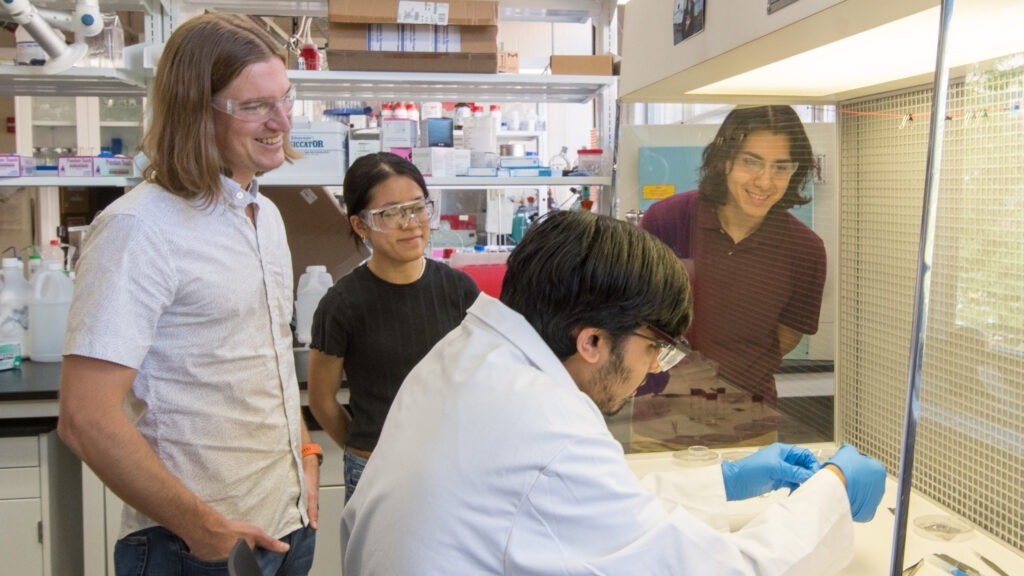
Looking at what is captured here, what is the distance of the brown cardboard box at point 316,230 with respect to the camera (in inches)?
122

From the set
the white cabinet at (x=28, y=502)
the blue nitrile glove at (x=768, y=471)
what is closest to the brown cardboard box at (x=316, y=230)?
the white cabinet at (x=28, y=502)

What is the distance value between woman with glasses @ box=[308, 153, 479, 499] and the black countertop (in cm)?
86

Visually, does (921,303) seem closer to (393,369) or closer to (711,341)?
(711,341)

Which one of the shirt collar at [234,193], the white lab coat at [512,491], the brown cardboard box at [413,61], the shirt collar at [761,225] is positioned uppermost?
the brown cardboard box at [413,61]

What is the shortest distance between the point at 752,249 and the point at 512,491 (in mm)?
936

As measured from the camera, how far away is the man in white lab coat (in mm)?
871

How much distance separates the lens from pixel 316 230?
312 cm

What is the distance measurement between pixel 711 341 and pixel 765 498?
0.37 m

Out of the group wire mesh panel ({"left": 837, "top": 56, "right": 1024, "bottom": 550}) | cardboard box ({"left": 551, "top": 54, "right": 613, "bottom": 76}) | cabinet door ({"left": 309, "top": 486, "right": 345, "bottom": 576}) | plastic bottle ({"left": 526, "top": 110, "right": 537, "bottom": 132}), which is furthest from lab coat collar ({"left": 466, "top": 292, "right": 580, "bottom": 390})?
A: plastic bottle ({"left": 526, "top": 110, "right": 537, "bottom": 132})

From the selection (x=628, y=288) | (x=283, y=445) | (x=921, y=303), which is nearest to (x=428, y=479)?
(x=628, y=288)

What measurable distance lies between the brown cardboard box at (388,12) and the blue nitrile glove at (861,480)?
6.54ft

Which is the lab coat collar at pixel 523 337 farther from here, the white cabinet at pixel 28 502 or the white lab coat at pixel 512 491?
the white cabinet at pixel 28 502

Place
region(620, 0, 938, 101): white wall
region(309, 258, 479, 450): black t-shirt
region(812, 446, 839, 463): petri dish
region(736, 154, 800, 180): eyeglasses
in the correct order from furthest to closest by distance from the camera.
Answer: region(309, 258, 479, 450): black t-shirt
region(812, 446, 839, 463): petri dish
region(736, 154, 800, 180): eyeglasses
region(620, 0, 938, 101): white wall

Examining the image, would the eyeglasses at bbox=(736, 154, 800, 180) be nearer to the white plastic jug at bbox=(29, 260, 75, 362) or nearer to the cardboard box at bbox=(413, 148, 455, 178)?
the cardboard box at bbox=(413, 148, 455, 178)
